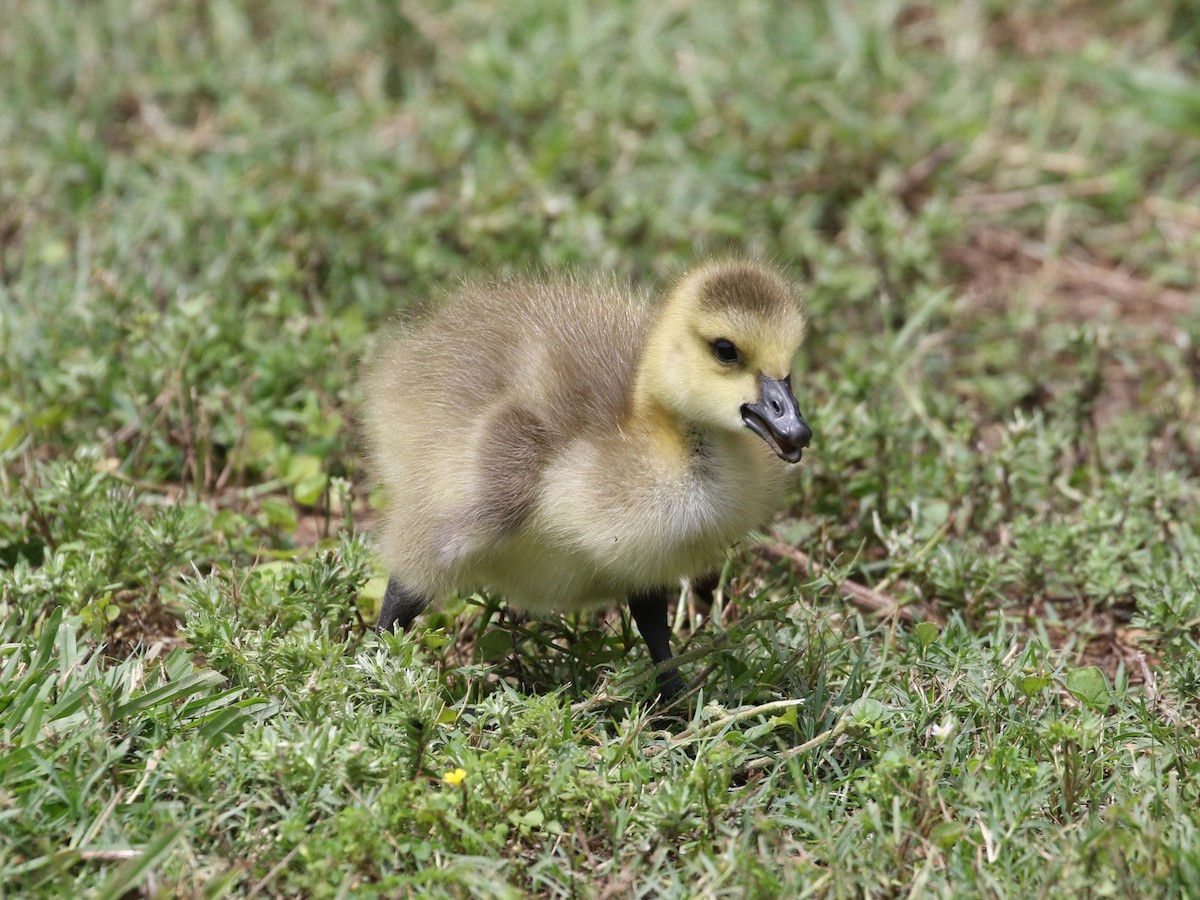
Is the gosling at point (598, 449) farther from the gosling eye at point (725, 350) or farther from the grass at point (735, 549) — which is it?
the grass at point (735, 549)

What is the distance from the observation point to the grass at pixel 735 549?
2.80 m

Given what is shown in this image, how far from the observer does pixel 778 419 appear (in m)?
2.89

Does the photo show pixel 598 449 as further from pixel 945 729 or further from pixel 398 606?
pixel 945 729

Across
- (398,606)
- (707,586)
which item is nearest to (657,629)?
(707,586)

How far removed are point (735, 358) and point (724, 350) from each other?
3 centimetres

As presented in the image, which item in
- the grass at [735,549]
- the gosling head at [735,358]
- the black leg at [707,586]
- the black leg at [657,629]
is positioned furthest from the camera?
the black leg at [707,586]

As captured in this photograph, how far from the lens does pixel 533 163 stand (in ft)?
17.3

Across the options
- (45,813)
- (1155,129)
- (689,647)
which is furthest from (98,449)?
(1155,129)

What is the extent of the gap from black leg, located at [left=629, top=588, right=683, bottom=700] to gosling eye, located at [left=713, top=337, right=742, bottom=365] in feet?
1.80

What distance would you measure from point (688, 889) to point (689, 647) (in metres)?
0.79

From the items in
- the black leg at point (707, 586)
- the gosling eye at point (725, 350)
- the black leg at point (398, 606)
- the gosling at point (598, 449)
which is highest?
the gosling eye at point (725, 350)

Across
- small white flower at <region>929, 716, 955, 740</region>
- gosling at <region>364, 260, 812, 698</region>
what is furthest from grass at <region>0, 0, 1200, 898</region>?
gosling at <region>364, 260, 812, 698</region>

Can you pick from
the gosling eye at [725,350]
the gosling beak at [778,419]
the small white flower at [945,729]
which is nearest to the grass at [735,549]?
the small white flower at [945,729]

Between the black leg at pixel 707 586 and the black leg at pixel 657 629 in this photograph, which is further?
the black leg at pixel 707 586
